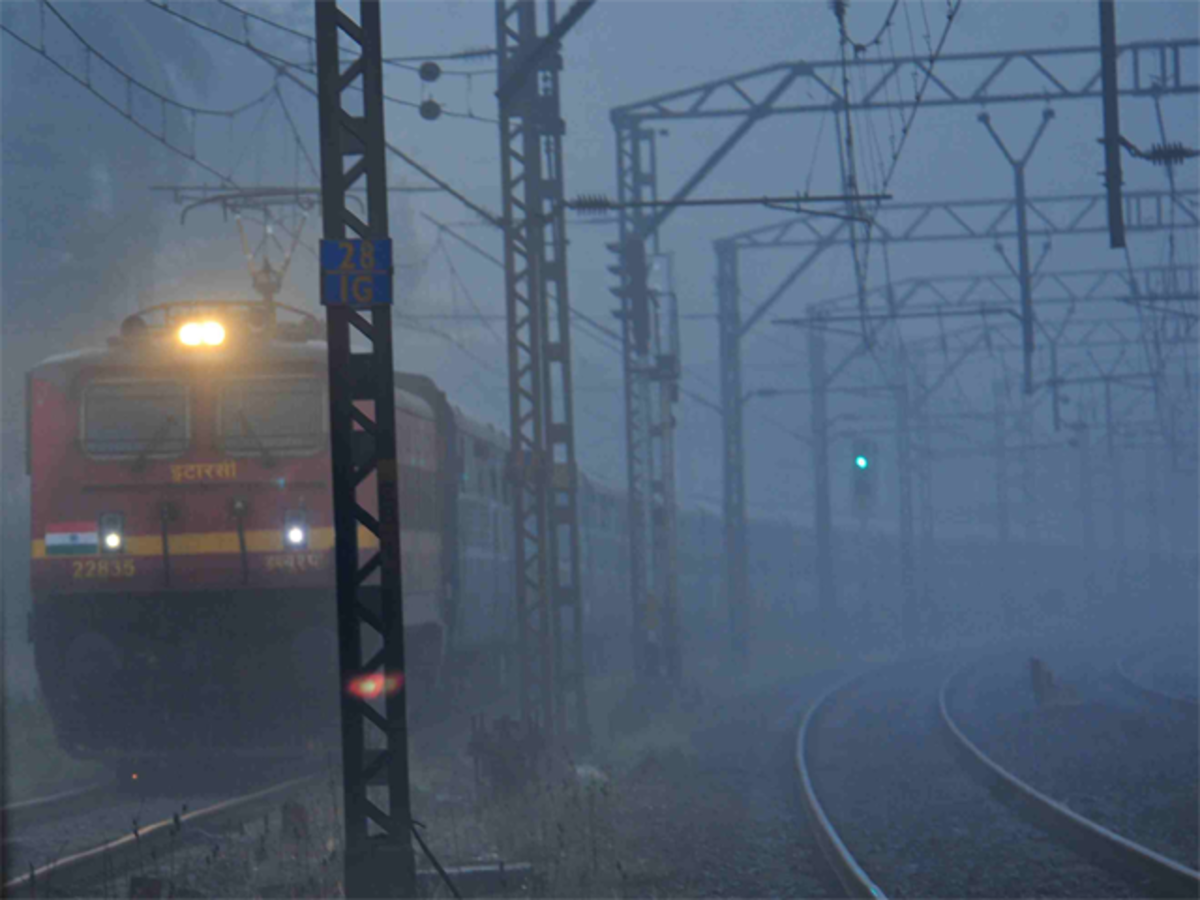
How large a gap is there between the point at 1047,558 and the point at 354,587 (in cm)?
6219

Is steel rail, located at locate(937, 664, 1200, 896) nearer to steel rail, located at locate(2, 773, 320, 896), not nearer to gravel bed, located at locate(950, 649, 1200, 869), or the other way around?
gravel bed, located at locate(950, 649, 1200, 869)

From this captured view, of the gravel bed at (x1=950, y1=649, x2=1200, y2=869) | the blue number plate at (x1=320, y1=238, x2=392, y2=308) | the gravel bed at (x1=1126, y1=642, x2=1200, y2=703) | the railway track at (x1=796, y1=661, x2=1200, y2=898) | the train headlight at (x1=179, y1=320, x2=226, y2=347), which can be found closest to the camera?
the blue number plate at (x1=320, y1=238, x2=392, y2=308)

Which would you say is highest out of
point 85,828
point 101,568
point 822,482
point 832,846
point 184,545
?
point 822,482

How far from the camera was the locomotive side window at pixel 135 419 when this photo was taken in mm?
13008

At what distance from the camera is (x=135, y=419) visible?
13.1 metres

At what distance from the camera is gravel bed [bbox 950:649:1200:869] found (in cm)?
1209

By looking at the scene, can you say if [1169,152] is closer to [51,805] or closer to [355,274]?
[355,274]

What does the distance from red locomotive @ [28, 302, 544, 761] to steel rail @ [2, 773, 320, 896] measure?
89 centimetres

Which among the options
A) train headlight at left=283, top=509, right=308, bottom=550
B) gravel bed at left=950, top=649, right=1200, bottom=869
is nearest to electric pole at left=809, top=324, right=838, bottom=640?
gravel bed at left=950, top=649, right=1200, bottom=869

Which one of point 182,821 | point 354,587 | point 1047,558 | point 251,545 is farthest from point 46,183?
point 1047,558

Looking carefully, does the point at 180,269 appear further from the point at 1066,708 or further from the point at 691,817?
the point at 691,817

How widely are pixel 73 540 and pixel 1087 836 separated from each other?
8.68 m

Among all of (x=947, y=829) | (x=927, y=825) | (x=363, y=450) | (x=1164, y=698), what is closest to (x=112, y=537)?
(x=363, y=450)

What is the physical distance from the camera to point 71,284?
3178 cm
